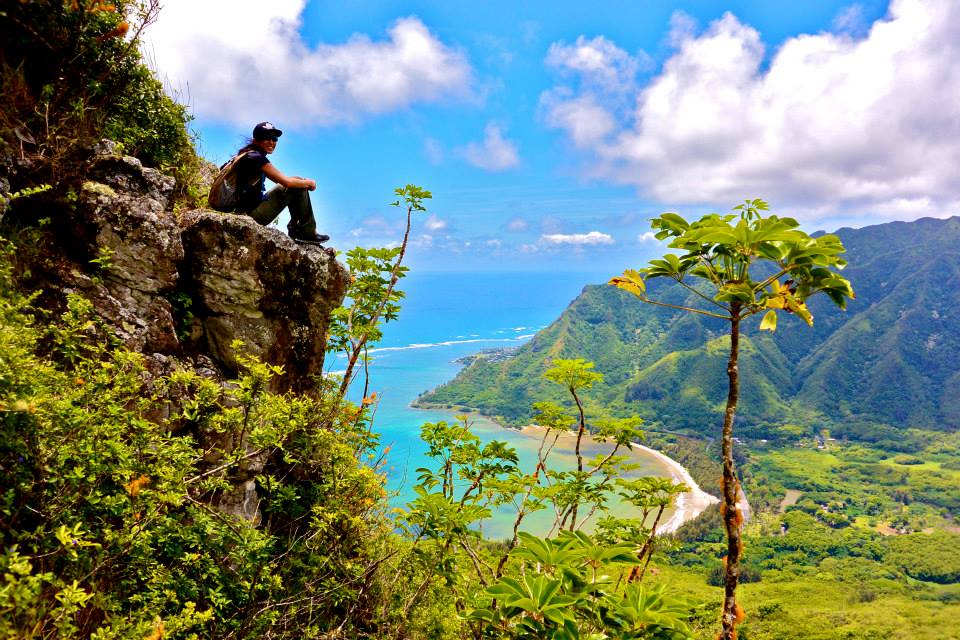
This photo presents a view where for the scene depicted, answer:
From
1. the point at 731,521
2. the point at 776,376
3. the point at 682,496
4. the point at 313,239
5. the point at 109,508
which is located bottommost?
the point at 682,496

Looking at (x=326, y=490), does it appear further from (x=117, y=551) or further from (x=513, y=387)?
(x=513, y=387)

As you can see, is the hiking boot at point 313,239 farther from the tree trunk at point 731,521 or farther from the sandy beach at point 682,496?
the sandy beach at point 682,496

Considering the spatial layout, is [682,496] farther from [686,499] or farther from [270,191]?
[270,191]

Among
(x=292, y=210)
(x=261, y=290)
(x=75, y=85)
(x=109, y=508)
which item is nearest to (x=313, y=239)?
(x=292, y=210)

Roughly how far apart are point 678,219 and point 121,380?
3.37 m

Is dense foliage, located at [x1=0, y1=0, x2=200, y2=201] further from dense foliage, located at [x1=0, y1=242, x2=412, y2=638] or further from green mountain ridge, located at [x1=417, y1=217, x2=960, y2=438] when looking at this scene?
green mountain ridge, located at [x1=417, y1=217, x2=960, y2=438]

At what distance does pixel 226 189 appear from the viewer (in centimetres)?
528

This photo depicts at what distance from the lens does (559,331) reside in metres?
192

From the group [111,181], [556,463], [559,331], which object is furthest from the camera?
[559,331]

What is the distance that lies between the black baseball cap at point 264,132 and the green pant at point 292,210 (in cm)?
56

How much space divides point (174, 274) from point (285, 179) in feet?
5.14

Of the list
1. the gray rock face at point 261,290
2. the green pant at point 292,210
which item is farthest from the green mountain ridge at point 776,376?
the green pant at point 292,210

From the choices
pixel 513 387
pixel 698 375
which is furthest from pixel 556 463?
pixel 698 375

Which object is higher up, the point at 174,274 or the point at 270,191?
the point at 270,191
